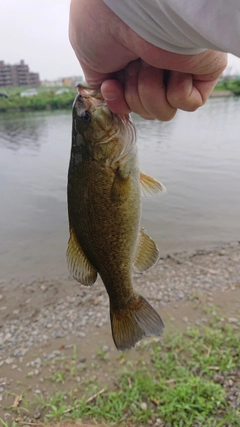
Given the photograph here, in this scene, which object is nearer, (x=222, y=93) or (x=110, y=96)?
(x=110, y=96)

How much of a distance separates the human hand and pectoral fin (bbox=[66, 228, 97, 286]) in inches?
28.0

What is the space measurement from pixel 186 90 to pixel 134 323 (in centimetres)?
128

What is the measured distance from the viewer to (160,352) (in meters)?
4.06

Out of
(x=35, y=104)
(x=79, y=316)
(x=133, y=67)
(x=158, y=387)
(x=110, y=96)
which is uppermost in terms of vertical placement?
(x=133, y=67)

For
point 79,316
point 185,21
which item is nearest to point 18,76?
point 79,316

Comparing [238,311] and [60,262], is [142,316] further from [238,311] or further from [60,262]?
[60,262]

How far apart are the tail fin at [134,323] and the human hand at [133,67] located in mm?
1072

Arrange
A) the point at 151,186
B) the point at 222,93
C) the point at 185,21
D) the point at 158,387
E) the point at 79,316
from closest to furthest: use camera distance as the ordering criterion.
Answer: the point at 185,21 → the point at 151,186 → the point at 158,387 → the point at 79,316 → the point at 222,93

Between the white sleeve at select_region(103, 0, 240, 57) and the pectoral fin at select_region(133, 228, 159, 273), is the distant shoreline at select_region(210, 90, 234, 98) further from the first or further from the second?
the white sleeve at select_region(103, 0, 240, 57)

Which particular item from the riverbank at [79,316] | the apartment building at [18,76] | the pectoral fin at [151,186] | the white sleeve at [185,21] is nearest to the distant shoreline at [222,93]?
the apartment building at [18,76]

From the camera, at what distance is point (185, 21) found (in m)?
1.00

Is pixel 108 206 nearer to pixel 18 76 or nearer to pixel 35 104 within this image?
pixel 35 104

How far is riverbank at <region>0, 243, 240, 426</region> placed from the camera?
4000mm

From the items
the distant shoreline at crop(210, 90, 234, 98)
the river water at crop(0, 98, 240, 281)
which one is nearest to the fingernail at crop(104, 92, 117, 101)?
the river water at crop(0, 98, 240, 281)
